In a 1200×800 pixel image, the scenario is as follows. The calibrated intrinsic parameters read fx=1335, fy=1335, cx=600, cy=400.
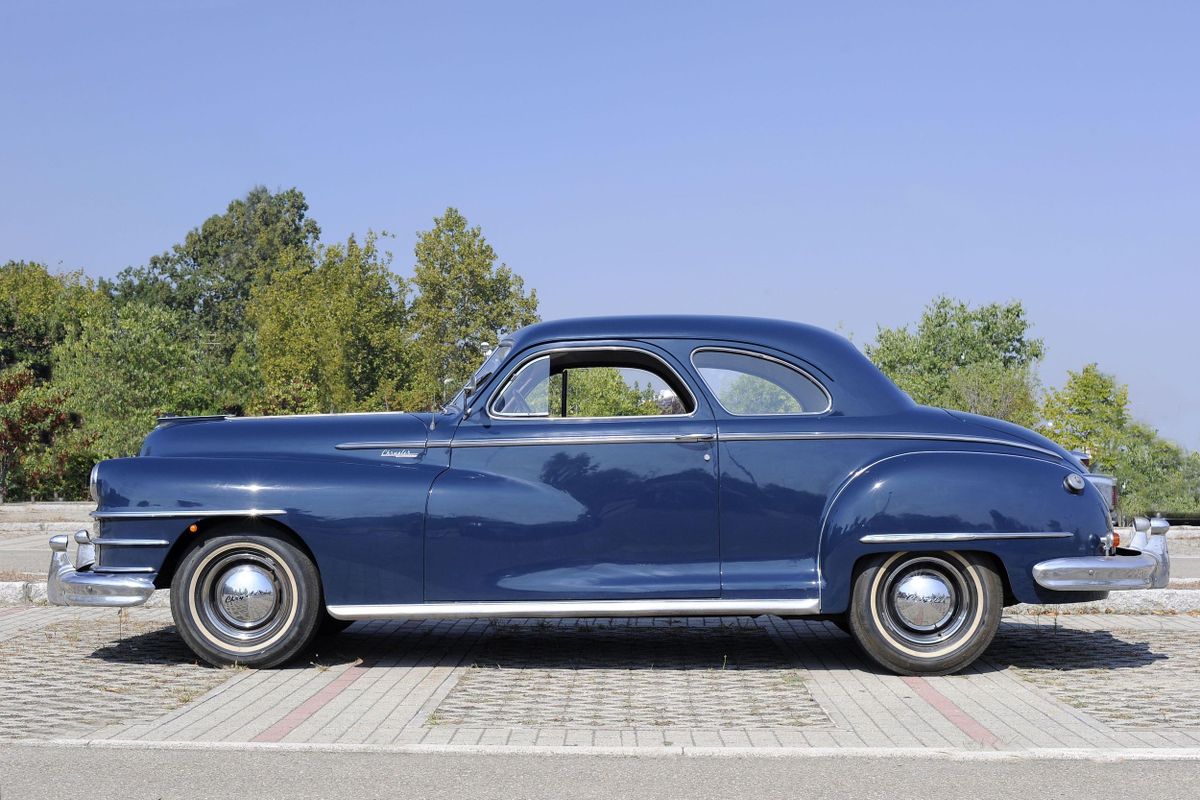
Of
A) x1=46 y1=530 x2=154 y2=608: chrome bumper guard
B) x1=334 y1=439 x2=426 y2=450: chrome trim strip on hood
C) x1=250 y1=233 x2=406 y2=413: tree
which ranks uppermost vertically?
x1=250 y1=233 x2=406 y2=413: tree

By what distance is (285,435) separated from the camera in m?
7.93

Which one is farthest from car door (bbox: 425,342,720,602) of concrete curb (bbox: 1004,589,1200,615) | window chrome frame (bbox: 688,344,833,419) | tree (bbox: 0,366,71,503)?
tree (bbox: 0,366,71,503)

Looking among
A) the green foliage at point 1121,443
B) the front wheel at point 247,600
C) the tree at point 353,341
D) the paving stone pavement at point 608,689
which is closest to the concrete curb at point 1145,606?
the paving stone pavement at point 608,689

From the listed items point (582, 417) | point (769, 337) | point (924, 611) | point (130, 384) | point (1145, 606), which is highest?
point (130, 384)

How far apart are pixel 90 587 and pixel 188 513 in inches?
29.3

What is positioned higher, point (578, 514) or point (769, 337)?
point (769, 337)

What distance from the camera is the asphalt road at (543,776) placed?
4.91m

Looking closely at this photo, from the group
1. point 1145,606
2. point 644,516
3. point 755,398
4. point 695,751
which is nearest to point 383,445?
point 644,516

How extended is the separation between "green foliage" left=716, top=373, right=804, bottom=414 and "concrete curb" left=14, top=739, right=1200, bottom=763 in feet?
8.35

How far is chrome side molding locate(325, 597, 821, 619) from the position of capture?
745cm

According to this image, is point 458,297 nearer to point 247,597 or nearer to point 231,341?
point 231,341

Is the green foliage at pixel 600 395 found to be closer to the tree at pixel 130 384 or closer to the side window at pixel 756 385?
the side window at pixel 756 385

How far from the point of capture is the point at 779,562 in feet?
24.6

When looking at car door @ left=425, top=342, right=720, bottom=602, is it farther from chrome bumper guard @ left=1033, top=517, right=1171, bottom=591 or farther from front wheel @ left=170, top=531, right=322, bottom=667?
chrome bumper guard @ left=1033, top=517, right=1171, bottom=591
